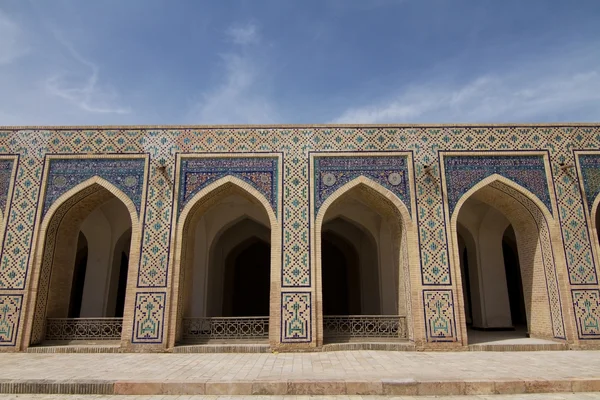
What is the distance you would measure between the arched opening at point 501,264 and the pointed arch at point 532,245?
1cm

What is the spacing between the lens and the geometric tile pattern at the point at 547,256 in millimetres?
6594

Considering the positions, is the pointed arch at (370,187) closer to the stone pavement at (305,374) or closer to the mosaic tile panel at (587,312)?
the stone pavement at (305,374)

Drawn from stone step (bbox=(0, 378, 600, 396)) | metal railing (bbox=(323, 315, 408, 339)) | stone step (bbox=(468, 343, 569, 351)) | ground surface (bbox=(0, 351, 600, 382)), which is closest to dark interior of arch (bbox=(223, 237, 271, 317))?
metal railing (bbox=(323, 315, 408, 339))

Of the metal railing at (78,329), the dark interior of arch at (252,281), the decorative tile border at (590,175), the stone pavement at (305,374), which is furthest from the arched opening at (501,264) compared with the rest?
the metal railing at (78,329)

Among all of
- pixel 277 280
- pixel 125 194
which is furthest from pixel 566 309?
pixel 125 194

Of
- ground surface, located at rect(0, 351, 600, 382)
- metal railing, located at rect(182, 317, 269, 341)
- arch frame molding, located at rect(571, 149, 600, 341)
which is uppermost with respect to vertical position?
arch frame molding, located at rect(571, 149, 600, 341)

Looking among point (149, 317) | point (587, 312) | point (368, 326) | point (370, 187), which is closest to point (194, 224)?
point (149, 317)

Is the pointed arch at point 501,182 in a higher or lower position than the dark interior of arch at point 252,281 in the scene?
higher

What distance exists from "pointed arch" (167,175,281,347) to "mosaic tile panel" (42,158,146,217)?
2.65ft

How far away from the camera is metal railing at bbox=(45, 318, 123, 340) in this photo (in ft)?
22.3

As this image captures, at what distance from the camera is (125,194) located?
6898 millimetres

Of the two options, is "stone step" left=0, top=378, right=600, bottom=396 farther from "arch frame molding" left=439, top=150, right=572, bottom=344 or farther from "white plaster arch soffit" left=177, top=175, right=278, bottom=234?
"white plaster arch soffit" left=177, top=175, right=278, bottom=234

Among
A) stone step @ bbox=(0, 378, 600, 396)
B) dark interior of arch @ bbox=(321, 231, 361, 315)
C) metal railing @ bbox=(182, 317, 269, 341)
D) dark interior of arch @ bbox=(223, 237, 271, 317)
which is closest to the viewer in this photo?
stone step @ bbox=(0, 378, 600, 396)

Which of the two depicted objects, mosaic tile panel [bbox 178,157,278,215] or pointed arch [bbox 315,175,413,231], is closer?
pointed arch [bbox 315,175,413,231]
